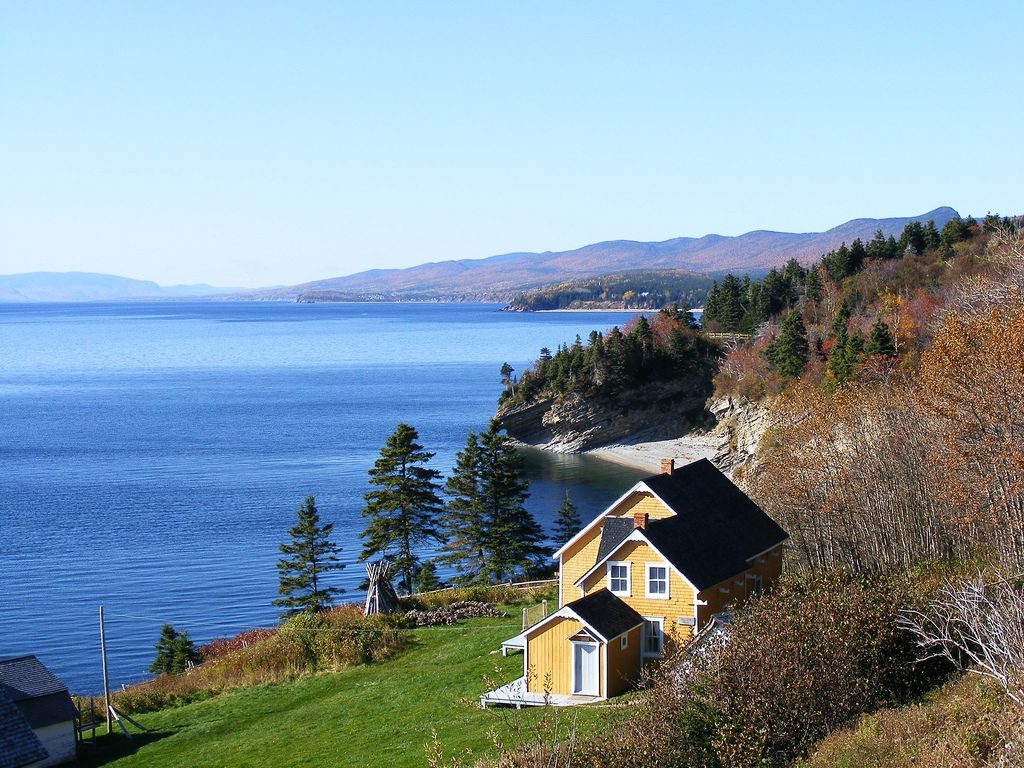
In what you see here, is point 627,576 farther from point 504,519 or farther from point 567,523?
point 567,523

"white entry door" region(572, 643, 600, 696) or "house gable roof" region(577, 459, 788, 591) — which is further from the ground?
"house gable roof" region(577, 459, 788, 591)

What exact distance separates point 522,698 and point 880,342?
141 feet

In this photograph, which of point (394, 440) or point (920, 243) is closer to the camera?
point (394, 440)

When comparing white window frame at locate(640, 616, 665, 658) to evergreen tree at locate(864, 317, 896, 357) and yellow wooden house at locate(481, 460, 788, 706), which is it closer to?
yellow wooden house at locate(481, 460, 788, 706)

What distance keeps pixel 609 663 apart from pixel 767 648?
8.41 m

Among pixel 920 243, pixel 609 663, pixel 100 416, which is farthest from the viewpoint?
pixel 100 416

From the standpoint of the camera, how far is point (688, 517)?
27828 mm

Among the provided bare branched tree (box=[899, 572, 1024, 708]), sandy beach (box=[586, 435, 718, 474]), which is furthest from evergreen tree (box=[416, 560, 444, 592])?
sandy beach (box=[586, 435, 718, 474])

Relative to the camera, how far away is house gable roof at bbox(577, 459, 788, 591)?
2625 cm


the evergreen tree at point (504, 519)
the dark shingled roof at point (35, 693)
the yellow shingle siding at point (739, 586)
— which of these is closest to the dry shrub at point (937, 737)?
the yellow shingle siding at point (739, 586)

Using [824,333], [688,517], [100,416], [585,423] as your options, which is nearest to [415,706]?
[688,517]

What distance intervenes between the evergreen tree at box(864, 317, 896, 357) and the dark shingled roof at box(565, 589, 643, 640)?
124 feet

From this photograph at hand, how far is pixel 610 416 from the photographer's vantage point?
8988 cm

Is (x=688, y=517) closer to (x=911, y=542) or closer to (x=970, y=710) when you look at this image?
(x=911, y=542)
